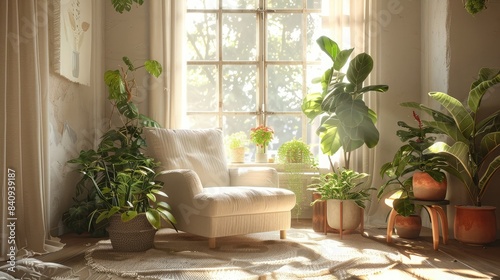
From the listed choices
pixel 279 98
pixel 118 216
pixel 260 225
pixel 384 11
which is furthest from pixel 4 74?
pixel 384 11

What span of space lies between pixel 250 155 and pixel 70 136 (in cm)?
172

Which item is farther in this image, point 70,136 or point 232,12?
point 232,12

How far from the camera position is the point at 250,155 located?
207 inches

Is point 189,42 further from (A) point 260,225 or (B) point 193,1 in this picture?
(A) point 260,225

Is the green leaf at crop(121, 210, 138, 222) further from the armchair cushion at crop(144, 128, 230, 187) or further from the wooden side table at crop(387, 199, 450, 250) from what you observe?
the wooden side table at crop(387, 199, 450, 250)

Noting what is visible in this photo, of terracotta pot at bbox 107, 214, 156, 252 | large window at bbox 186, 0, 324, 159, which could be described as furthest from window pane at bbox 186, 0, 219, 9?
terracotta pot at bbox 107, 214, 156, 252

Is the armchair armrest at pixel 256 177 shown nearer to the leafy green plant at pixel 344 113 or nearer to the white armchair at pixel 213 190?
the white armchair at pixel 213 190

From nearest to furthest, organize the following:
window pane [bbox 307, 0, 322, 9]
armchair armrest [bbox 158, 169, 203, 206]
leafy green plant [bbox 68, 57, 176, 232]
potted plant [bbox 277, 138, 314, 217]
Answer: leafy green plant [bbox 68, 57, 176, 232] → armchair armrest [bbox 158, 169, 203, 206] → potted plant [bbox 277, 138, 314, 217] → window pane [bbox 307, 0, 322, 9]

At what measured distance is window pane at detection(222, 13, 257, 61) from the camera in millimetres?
5277

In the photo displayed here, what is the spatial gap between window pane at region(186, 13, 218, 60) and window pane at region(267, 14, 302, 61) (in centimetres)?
54

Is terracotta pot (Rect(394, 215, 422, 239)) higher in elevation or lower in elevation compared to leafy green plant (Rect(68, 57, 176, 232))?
lower

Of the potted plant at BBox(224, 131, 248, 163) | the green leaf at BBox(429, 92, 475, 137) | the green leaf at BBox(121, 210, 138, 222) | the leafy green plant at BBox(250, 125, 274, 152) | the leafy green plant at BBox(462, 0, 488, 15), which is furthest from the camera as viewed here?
the potted plant at BBox(224, 131, 248, 163)

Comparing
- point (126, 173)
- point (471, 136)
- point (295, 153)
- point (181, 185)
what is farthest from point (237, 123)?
point (471, 136)

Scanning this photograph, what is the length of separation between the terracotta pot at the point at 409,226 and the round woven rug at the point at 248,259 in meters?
0.30
